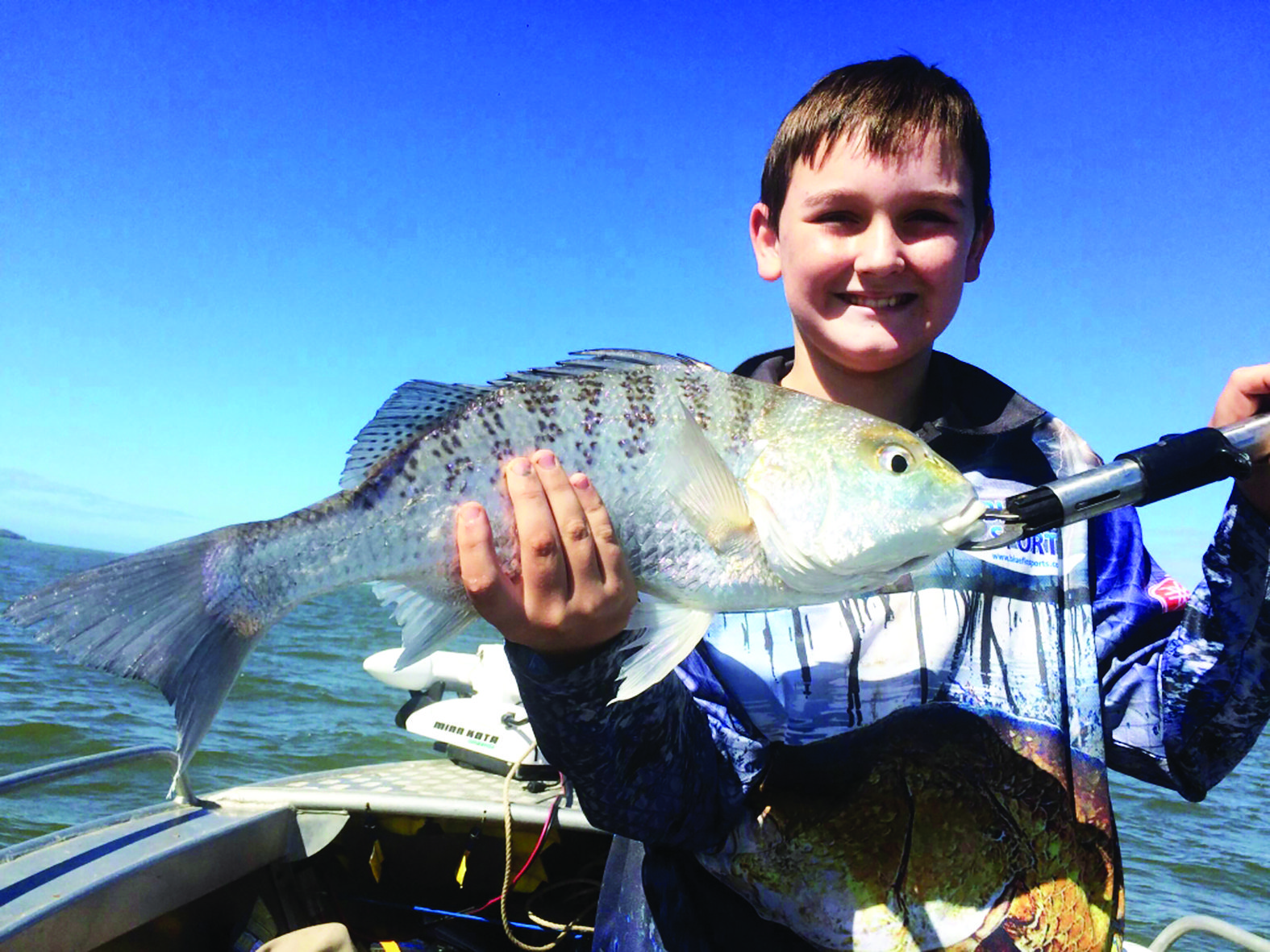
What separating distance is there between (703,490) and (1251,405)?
1176 millimetres

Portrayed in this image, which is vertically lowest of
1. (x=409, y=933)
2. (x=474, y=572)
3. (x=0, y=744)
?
(x=0, y=744)

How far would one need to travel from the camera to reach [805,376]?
246 centimetres

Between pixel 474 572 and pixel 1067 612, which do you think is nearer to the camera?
pixel 474 572

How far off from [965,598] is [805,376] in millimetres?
760

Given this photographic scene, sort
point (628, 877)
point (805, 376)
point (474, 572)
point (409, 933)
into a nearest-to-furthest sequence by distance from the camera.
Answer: point (474, 572) → point (628, 877) → point (805, 376) → point (409, 933)

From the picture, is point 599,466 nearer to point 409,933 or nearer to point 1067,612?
point 1067,612

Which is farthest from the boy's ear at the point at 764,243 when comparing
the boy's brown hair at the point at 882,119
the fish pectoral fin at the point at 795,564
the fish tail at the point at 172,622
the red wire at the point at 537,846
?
the red wire at the point at 537,846

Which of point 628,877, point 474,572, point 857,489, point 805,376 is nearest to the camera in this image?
point 474,572

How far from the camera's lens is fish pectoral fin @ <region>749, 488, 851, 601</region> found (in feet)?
5.94

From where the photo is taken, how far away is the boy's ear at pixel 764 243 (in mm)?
2498

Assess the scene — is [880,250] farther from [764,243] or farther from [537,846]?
[537,846]

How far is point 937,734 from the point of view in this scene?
1.97 metres

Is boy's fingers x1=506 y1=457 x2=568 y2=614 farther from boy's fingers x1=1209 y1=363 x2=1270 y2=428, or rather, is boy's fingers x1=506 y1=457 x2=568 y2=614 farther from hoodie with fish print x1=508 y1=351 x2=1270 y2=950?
boy's fingers x1=1209 y1=363 x2=1270 y2=428

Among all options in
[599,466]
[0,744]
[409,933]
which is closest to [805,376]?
[599,466]
